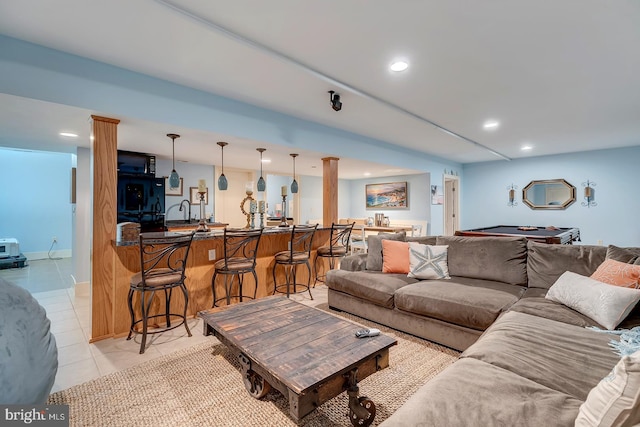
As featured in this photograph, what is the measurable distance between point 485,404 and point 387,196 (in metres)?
7.95

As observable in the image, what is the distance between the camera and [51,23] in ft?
6.85

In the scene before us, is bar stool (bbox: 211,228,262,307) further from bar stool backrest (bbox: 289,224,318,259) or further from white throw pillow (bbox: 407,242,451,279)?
white throw pillow (bbox: 407,242,451,279)

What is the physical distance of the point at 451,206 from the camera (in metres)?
8.59

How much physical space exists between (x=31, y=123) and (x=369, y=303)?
401 centimetres

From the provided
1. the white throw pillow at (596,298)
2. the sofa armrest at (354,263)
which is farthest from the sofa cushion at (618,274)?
the sofa armrest at (354,263)

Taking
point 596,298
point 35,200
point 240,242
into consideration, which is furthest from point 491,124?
point 35,200

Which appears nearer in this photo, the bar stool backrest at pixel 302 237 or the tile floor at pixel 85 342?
the tile floor at pixel 85 342

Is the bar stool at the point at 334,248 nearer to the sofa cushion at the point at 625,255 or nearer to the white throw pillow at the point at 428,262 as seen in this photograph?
the white throw pillow at the point at 428,262

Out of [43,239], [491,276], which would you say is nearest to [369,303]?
[491,276]

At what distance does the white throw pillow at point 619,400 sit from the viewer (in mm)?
755

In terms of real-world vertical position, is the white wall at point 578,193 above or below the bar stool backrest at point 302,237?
above

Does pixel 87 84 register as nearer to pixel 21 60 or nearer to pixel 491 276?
pixel 21 60

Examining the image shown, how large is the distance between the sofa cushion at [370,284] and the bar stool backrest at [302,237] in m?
0.76

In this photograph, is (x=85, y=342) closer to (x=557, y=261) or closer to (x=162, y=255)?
(x=162, y=255)
